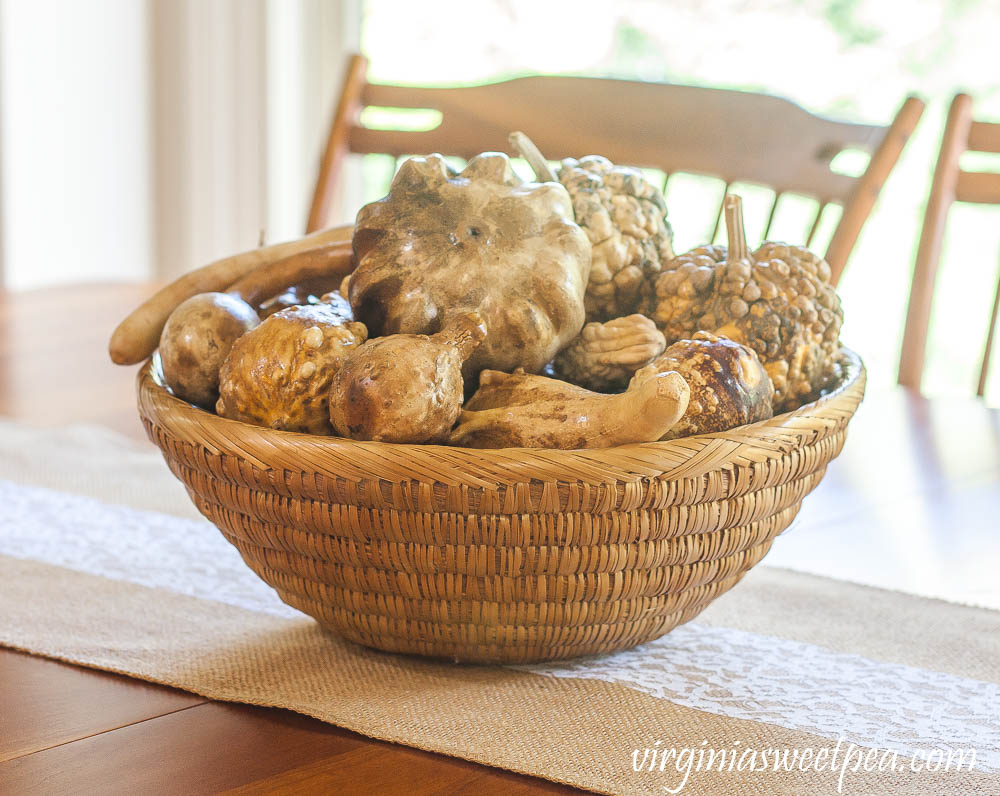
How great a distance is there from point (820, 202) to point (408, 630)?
1019 millimetres

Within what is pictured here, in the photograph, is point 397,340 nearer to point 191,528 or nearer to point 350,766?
point 350,766

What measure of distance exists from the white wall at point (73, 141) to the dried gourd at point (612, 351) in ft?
8.78

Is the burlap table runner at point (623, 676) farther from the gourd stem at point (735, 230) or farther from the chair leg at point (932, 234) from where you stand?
the chair leg at point (932, 234)

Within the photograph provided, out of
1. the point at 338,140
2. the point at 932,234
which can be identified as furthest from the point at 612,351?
the point at 338,140

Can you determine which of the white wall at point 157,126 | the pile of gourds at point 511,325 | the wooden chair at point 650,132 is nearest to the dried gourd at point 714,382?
the pile of gourds at point 511,325

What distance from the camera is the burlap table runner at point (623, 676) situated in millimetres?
634

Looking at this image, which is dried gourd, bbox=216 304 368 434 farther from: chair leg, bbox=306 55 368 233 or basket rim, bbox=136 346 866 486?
chair leg, bbox=306 55 368 233

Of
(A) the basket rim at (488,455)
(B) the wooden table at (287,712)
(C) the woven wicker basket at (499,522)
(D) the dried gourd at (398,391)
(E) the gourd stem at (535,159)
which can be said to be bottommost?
(B) the wooden table at (287,712)

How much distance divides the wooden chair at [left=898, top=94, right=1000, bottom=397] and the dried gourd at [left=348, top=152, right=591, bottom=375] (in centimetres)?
81

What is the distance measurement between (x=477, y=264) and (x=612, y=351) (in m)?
0.11

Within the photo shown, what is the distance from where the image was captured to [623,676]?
2.45 feet

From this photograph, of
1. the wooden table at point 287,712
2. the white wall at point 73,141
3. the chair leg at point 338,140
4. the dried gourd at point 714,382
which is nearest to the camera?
the wooden table at point 287,712

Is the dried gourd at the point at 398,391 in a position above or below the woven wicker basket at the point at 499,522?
above

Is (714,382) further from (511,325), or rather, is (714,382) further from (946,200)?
(946,200)
